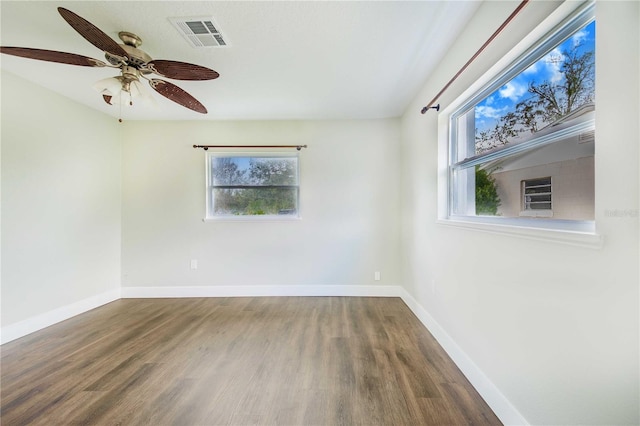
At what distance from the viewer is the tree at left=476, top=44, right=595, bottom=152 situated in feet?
3.29

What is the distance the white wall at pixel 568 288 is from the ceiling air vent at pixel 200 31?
5.81 ft

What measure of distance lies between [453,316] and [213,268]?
2.98 metres

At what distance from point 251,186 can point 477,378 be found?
313 centimetres

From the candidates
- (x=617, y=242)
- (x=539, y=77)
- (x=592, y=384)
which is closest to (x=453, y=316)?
(x=592, y=384)

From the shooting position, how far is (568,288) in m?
0.99

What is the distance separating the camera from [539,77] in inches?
48.9

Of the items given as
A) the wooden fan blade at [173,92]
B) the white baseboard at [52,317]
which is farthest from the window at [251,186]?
the white baseboard at [52,317]

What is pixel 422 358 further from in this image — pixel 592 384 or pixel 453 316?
pixel 592 384

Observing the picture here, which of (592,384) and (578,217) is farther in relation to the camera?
(578,217)

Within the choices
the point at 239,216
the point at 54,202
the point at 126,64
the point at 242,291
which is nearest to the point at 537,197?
the point at 126,64

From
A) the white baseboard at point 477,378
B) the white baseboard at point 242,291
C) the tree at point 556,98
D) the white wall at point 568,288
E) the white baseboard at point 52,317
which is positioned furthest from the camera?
the white baseboard at point 242,291

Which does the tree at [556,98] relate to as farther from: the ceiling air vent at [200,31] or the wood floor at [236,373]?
the ceiling air vent at [200,31]

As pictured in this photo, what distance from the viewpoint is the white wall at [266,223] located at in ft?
11.1

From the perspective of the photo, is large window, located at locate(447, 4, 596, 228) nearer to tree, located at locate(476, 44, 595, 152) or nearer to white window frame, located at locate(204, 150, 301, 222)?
tree, located at locate(476, 44, 595, 152)
